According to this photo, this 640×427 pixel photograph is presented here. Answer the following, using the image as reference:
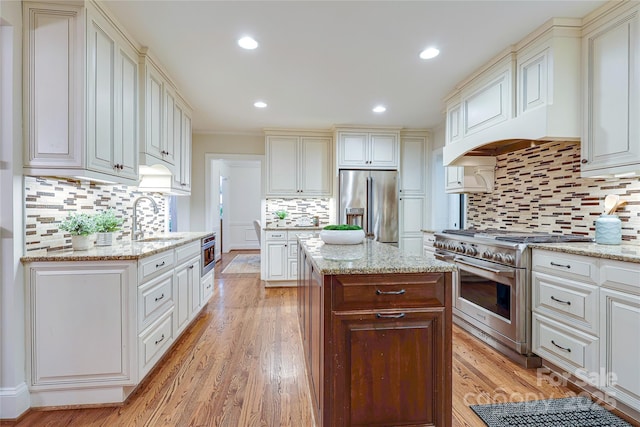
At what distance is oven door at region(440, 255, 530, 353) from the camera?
2.21 m

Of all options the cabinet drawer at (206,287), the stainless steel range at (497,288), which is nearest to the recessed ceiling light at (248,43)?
the cabinet drawer at (206,287)

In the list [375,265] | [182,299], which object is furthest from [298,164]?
[375,265]

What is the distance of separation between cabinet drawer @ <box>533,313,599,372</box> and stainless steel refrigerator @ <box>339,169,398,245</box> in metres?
2.48

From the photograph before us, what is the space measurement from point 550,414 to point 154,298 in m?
2.48

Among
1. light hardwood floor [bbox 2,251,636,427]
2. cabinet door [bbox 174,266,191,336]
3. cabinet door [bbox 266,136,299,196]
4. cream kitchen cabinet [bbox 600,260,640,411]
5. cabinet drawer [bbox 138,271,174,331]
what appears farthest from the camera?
cabinet door [bbox 266,136,299,196]

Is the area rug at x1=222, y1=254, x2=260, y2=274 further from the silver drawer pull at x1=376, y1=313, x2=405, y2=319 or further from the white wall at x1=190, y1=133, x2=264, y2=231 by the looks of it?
the silver drawer pull at x1=376, y1=313, x2=405, y2=319

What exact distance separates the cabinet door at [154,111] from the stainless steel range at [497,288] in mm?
2847

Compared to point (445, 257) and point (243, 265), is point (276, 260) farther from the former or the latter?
point (445, 257)

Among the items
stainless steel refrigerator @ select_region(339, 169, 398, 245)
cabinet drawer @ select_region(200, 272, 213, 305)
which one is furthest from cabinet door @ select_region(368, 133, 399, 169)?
cabinet drawer @ select_region(200, 272, 213, 305)

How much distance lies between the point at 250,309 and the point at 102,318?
1.89m

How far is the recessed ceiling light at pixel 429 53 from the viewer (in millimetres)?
2396

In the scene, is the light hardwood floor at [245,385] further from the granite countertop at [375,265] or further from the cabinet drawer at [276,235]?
the cabinet drawer at [276,235]

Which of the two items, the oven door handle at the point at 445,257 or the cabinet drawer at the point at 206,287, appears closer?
the oven door handle at the point at 445,257

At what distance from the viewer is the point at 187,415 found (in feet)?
5.52
